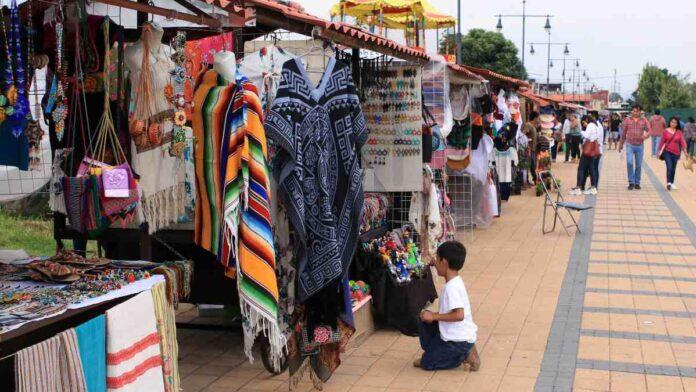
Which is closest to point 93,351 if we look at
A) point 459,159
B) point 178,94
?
point 178,94

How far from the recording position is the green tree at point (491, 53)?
131 feet

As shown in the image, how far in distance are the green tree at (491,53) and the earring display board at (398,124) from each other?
33137 mm

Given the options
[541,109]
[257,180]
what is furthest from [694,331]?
[541,109]

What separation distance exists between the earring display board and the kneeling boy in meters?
1.88

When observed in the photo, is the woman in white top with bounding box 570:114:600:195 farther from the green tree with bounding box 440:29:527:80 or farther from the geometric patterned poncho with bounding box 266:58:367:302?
the green tree with bounding box 440:29:527:80

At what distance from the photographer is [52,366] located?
3066mm

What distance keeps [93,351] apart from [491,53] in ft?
127

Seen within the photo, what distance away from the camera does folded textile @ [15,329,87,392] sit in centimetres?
294

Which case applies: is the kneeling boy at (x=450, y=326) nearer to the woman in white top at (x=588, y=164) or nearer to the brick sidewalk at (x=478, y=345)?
the brick sidewalk at (x=478, y=345)

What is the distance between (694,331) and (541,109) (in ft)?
64.0

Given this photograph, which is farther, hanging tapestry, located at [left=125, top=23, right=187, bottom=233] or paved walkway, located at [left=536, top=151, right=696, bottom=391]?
paved walkway, located at [left=536, top=151, right=696, bottom=391]

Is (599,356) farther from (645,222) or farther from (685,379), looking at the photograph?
(645,222)

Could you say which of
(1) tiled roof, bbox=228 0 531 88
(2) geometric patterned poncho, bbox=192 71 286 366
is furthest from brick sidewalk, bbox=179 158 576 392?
(1) tiled roof, bbox=228 0 531 88

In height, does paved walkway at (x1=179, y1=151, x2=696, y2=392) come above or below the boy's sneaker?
below
